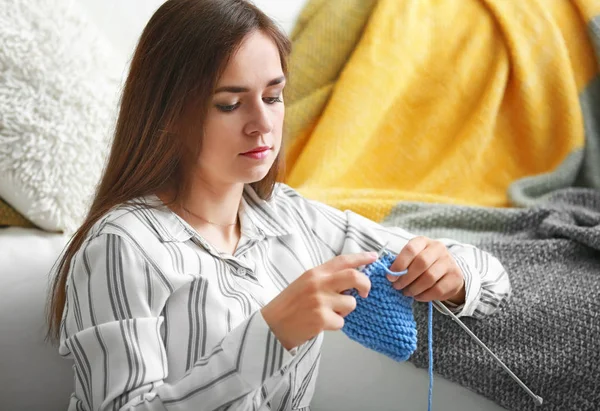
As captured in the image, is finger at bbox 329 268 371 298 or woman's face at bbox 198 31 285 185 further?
woman's face at bbox 198 31 285 185

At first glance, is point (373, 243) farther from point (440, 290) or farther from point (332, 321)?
point (332, 321)

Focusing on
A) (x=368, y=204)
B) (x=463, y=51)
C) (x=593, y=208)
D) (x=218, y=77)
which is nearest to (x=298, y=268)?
(x=218, y=77)

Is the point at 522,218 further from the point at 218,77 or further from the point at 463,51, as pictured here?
the point at 218,77

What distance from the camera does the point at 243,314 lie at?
939 mm

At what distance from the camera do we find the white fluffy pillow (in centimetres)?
123

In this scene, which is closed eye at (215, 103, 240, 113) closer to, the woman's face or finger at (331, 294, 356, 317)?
the woman's face

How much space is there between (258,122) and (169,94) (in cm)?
12

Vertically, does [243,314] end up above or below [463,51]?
below

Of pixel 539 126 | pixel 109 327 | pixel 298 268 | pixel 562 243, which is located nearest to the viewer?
pixel 109 327

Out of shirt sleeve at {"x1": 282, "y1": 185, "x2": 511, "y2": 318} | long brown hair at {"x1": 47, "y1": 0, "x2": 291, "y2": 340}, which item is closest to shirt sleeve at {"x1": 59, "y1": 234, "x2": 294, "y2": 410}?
long brown hair at {"x1": 47, "y1": 0, "x2": 291, "y2": 340}

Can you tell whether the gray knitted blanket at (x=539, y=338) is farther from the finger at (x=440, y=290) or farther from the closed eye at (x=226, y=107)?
the closed eye at (x=226, y=107)

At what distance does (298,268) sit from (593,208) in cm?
73

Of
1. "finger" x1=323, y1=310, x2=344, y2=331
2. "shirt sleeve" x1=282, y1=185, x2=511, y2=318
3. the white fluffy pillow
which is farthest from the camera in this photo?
the white fluffy pillow

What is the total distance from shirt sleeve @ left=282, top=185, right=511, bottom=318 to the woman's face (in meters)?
0.22
